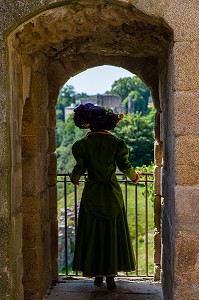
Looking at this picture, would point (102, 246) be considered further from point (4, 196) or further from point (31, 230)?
point (4, 196)

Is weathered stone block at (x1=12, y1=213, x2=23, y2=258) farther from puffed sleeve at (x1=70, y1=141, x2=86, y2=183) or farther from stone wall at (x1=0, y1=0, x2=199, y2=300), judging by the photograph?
puffed sleeve at (x1=70, y1=141, x2=86, y2=183)

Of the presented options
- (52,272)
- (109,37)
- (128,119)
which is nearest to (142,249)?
(128,119)

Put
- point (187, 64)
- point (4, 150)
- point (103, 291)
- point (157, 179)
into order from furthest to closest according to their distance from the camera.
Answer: point (157, 179), point (103, 291), point (4, 150), point (187, 64)

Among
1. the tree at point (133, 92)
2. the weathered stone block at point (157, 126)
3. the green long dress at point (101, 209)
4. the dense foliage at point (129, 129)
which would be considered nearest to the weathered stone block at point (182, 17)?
the green long dress at point (101, 209)

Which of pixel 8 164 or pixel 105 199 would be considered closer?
pixel 8 164

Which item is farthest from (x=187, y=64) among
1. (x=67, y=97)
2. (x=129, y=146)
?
(x=67, y=97)

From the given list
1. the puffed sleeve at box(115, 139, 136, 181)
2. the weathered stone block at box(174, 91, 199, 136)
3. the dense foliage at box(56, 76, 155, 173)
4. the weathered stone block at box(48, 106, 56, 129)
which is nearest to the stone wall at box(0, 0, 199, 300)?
the weathered stone block at box(174, 91, 199, 136)

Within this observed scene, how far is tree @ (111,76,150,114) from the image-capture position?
36.3 m

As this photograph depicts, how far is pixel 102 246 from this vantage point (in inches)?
184

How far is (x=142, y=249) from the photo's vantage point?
18266 mm

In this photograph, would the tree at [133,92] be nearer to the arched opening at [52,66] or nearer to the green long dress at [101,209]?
the arched opening at [52,66]

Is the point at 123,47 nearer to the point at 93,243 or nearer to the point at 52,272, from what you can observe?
the point at 93,243

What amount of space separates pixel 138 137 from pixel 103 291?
18561 mm

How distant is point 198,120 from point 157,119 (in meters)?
1.92
